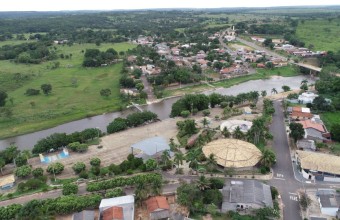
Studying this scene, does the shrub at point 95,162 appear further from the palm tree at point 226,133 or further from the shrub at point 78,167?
the palm tree at point 226,133

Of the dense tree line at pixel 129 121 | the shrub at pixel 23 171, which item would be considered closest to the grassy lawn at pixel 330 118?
the dense tree line at pixel 129 121

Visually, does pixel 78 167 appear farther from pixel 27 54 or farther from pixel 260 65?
pixel 27 54

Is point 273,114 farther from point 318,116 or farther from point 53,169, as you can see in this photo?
point 53,169

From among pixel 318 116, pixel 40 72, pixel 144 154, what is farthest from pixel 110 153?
pixel 40 72

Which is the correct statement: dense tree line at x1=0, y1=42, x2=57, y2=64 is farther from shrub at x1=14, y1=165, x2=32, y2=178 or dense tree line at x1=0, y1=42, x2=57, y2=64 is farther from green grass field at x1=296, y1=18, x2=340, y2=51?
green grass field at x1=296, y1=18, x2=340, y2=51

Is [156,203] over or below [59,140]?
over

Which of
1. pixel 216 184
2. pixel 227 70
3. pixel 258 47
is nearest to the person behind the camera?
pixel 216 184

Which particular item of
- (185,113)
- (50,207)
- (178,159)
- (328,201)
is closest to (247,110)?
(185,113)
